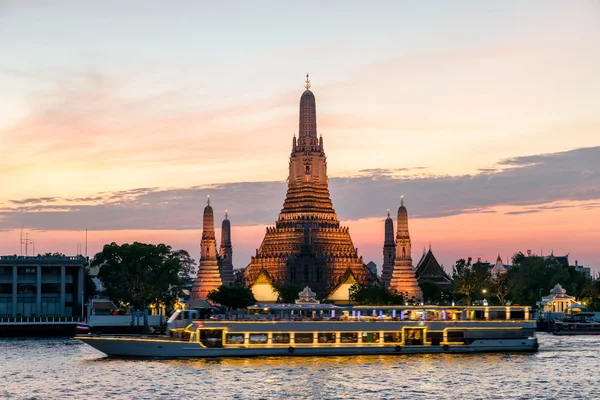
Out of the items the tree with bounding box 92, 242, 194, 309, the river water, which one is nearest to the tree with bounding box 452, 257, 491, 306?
the tree with bounding box 92, 242, 194, 309

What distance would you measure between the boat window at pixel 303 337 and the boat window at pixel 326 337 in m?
0.85

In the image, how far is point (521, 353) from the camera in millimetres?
102438

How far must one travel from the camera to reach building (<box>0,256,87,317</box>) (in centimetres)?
15750

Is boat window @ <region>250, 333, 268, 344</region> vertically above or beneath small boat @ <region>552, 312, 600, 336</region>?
above

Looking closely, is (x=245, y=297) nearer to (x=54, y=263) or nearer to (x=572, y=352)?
(x=54, y=263)

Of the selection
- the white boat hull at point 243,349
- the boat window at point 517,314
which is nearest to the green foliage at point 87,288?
the white boat hull at point 243,349

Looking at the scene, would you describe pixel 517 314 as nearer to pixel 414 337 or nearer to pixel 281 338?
pixel 414 337

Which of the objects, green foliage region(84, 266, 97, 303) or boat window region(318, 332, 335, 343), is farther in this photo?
green foliage region(84, 266, 97, 303)

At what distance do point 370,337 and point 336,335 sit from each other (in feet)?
10.7

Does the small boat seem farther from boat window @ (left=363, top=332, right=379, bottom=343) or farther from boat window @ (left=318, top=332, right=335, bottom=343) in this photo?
boat window @ (left=318, top=332, right=335, bottom=343)

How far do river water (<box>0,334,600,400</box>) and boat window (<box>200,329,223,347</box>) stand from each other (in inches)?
104

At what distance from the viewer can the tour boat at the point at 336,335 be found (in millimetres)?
96188

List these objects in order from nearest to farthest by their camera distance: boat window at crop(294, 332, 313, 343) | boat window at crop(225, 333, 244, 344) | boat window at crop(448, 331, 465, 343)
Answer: boat window at crop(225, 333, 244, 344) < boat window at crop(294, 332, 313, 343) < boat window at crop(448, 331, 465, 343)

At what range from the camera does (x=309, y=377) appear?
8256cm
